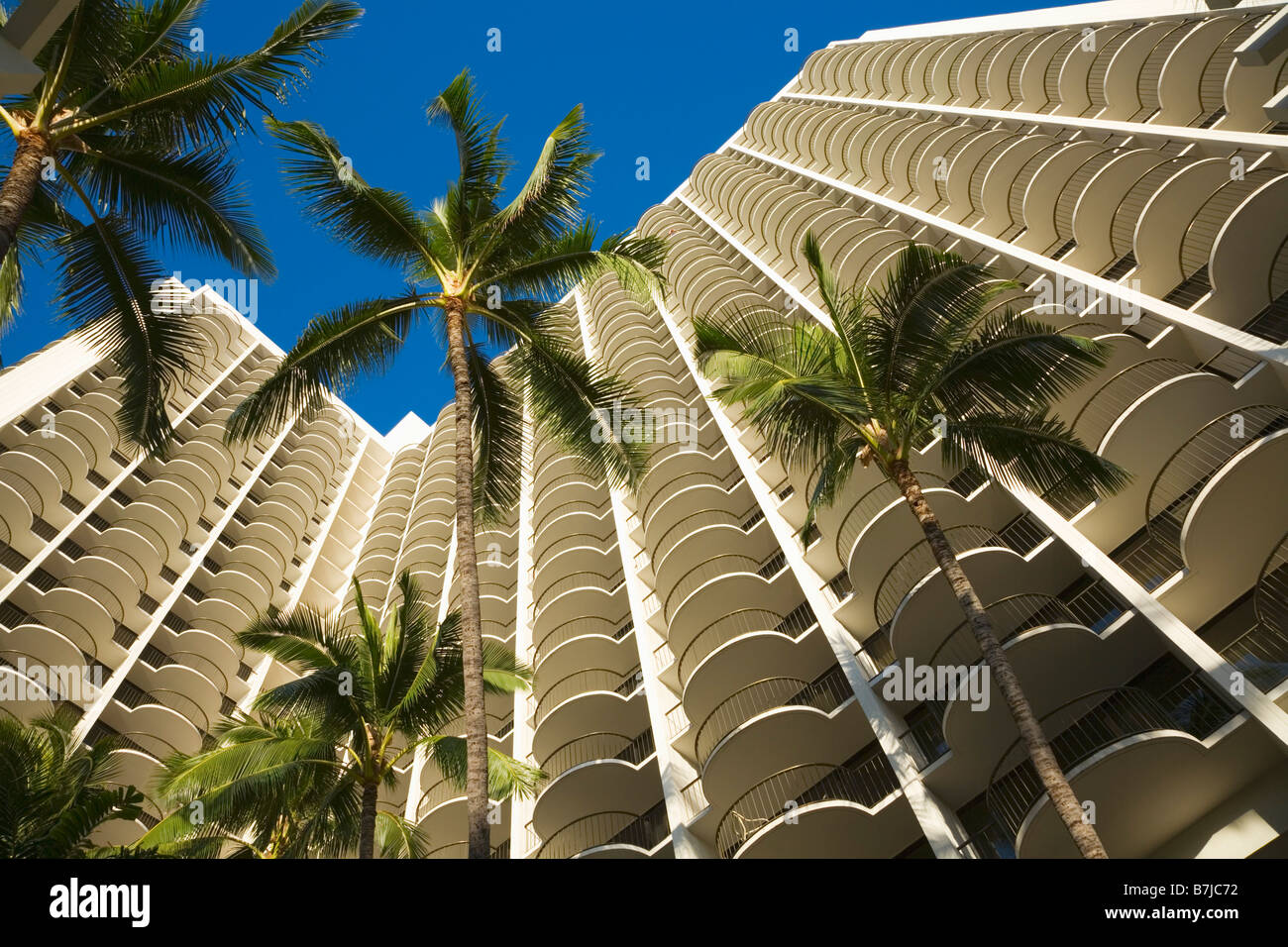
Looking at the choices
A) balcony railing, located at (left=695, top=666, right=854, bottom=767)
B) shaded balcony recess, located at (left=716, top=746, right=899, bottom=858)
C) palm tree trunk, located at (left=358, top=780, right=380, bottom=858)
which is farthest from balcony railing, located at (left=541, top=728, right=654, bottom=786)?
palm tree trunk, located at (left=358, top=780, right=380, bottom=858)

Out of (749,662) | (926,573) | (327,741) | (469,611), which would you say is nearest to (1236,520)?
(926,573)

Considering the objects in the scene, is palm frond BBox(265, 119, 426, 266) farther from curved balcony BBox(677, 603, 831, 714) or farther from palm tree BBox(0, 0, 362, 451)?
curved balcony BBox(677, 603, 831, 714)

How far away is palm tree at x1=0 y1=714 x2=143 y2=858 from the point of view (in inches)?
484

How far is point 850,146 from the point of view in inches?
1827

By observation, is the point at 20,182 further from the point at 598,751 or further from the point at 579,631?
the point at 579,631

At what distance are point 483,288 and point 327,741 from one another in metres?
8.45

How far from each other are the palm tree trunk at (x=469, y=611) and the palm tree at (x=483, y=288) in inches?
2.6

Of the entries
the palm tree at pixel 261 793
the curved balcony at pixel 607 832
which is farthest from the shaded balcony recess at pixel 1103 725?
the palm tree at pixel 261 793

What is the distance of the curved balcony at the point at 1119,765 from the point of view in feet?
39.3

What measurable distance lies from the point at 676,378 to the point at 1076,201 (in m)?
20.1

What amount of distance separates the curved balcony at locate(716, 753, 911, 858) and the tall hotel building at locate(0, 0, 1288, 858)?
0.09 meters

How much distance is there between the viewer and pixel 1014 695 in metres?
11.0
